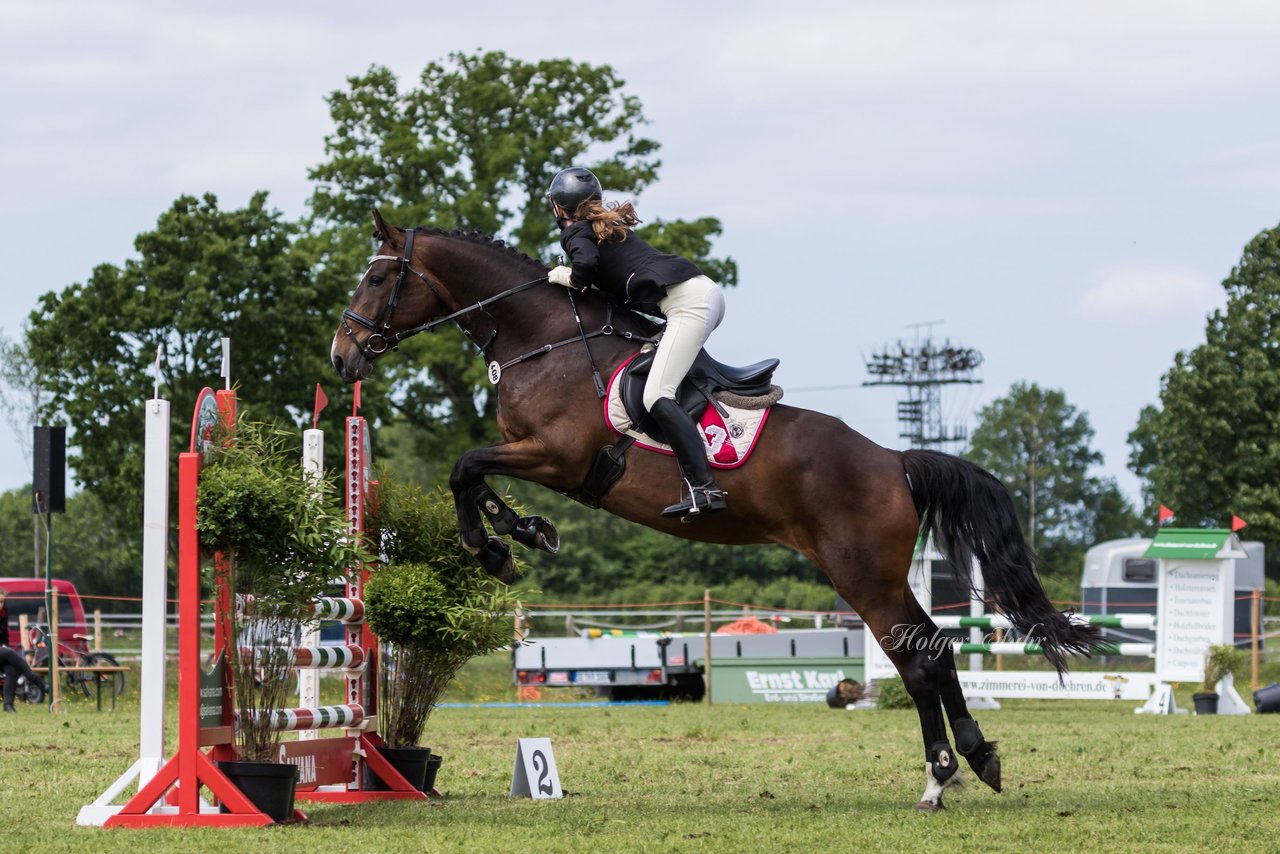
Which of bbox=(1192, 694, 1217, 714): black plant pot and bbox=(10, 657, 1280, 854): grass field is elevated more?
bbox=(10, 657, 1280, 854): grass field

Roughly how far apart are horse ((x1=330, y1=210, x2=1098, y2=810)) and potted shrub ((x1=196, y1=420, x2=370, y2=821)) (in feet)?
2.02


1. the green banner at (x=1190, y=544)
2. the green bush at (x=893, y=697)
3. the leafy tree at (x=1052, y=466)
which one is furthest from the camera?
the leafy tree at (x=1052, y=466)

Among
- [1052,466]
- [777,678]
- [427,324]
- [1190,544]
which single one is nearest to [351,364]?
[427,324]

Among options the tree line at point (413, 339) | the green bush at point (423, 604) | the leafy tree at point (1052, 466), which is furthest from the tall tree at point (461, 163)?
the leafy tree at point (1052, 466)

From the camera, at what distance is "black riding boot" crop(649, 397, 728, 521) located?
629 centimetres

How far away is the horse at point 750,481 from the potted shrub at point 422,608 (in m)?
0.44

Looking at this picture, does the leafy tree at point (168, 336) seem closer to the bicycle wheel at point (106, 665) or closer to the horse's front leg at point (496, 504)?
the bicycle wheel at point (106, 665)

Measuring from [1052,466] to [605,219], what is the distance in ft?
223

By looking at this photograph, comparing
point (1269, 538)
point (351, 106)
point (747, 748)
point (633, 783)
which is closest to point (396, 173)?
point (351, 106)

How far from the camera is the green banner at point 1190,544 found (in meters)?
16.1

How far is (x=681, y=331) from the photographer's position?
254 inches

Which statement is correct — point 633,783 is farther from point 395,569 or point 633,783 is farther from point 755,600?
point 755,600

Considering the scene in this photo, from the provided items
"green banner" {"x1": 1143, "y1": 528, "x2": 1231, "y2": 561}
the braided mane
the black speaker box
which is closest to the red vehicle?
the black speaker box

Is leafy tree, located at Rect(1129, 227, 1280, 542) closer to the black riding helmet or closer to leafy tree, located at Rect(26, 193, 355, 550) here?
leafy tree, located at Rect(26, 193, 355, 550)
